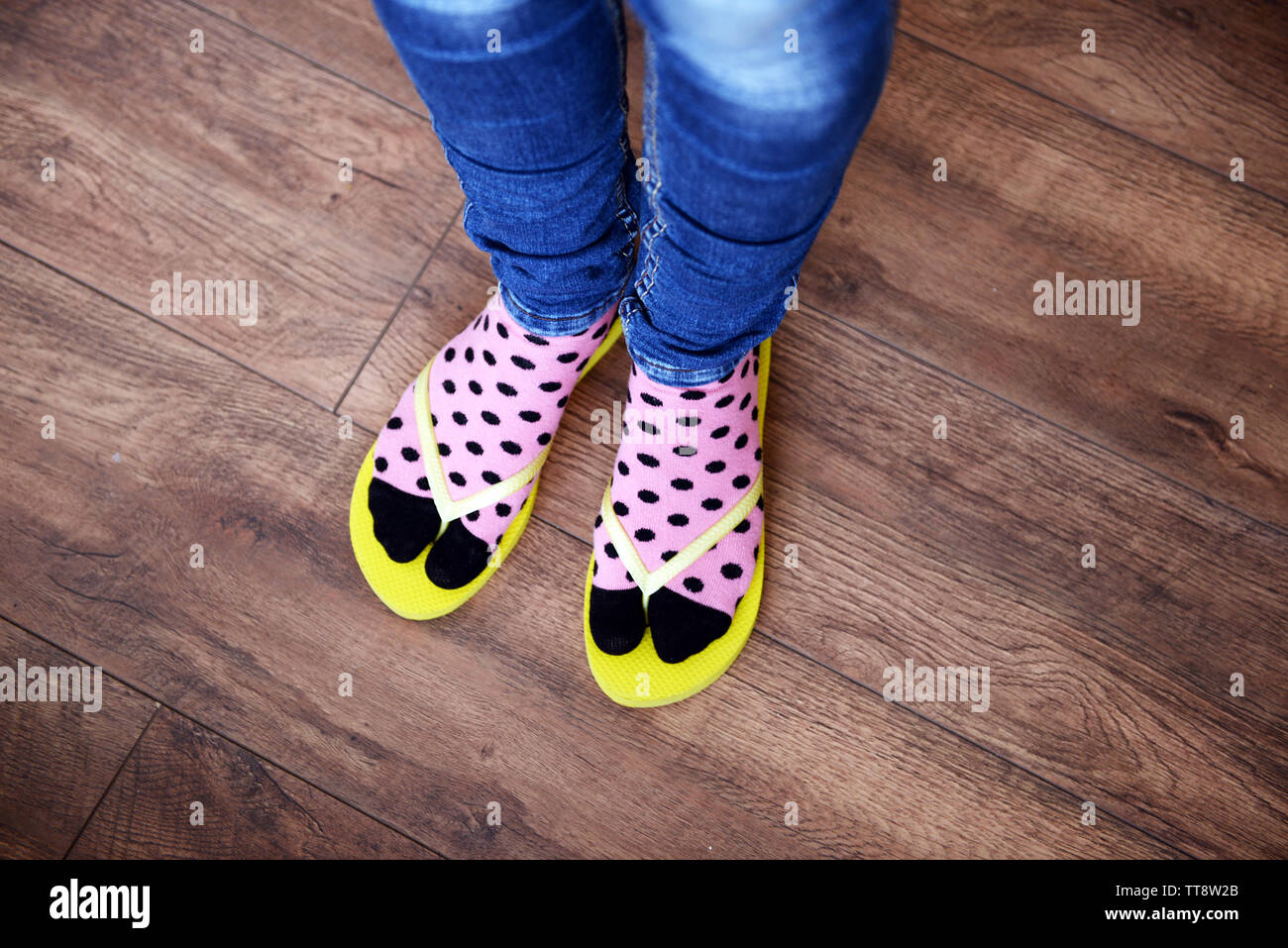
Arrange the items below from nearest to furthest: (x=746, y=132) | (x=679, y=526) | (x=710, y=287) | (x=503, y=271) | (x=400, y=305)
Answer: (x=746, y=132), (x=710, y=287), (x=503, y=271), (x=679, y=526), (x=400, y=305)

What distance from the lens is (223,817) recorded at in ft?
2.65

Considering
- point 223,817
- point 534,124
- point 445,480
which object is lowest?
point 223,817

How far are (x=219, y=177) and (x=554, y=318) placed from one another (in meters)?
0.50

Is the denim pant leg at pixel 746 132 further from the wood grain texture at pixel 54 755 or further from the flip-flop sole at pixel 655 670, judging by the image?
the wood grain texture at pixel 54 755

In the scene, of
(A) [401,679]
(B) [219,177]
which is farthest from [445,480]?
(B) [219,177]

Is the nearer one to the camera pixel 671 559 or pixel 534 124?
pixel 534 124

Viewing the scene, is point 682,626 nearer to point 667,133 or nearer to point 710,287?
point 710,287

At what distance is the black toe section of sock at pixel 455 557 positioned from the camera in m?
0.82

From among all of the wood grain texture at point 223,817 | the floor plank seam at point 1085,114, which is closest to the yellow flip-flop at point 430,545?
the wood grain texture at point 223,817

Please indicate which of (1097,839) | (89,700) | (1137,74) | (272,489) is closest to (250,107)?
(272,489)

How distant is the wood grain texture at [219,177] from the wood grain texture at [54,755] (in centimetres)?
36

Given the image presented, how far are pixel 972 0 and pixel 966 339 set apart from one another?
16.1 inches

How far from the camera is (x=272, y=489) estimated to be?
88cm
